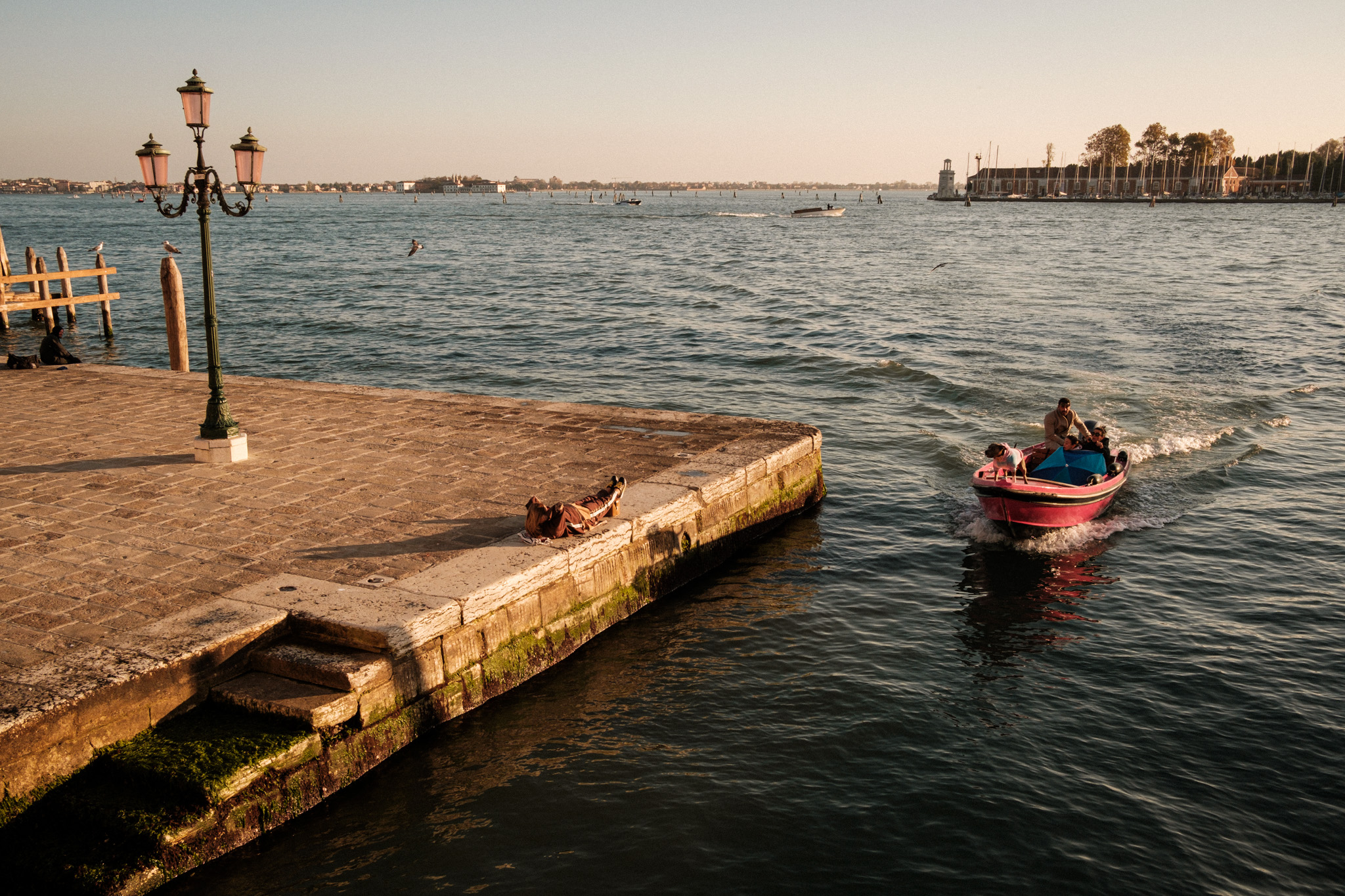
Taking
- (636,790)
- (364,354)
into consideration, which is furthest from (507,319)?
(636,790)

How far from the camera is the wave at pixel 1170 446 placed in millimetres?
15672

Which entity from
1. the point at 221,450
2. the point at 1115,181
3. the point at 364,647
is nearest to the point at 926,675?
the point at 364,647

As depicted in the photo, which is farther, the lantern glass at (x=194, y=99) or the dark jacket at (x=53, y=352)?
the dark jacket at (x=53, y=352)

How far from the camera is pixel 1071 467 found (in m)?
12.5

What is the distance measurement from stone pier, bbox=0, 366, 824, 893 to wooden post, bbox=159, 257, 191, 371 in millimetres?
5120

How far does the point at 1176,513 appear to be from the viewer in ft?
42.5

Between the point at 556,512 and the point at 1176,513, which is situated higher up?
the point at 556,512

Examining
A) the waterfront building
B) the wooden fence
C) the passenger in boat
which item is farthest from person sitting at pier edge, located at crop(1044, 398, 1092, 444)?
the waterfront building

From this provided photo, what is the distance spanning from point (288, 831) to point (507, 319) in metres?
26.4

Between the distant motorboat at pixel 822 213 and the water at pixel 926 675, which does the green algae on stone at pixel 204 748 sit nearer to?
the water at pixel 926 675

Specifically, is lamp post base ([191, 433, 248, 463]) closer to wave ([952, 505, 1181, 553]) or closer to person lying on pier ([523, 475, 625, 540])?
person lying on pier ([523, 475, 625, 540])

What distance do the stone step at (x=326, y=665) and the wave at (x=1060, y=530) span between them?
804 centimetres

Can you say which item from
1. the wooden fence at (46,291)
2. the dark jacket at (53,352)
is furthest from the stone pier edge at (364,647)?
the wooden fence at (46,291)

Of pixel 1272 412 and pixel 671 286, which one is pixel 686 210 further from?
pixel 1272 412
